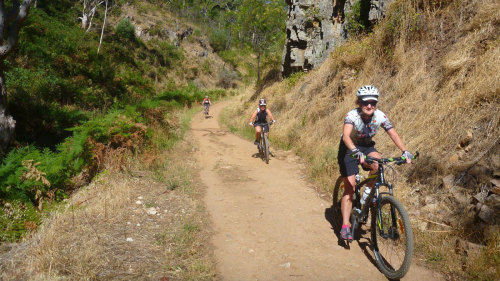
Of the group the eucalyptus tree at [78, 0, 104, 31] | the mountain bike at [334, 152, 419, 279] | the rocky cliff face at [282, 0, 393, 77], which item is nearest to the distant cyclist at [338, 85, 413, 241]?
the mountain bike at [334, 152, 419, 279]

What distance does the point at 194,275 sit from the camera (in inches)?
130

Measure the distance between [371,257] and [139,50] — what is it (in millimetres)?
37749

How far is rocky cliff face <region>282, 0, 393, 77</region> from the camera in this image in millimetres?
14617

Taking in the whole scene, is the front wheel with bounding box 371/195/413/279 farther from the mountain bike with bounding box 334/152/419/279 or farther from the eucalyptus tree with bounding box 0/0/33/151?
the eucalyptus tree with bounding box 0/0/33/151

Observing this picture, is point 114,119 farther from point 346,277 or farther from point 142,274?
point 346,277

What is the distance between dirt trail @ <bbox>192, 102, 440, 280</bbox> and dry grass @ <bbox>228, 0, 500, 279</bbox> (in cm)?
86

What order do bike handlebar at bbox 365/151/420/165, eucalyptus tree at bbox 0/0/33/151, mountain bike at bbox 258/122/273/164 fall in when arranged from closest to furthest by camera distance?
bike handlebar at bbox 365/151/420/165
eucalyptus tree at bbox 0/0/33/151
mountain bike at bbox 258/122/273/164

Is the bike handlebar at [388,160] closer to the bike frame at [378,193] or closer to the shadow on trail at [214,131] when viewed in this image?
the bike frame at [378,193]

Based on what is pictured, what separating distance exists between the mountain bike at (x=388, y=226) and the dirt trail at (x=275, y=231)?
7.4 inches

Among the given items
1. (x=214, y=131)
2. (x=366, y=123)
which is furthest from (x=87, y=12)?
(x=366, y=123)

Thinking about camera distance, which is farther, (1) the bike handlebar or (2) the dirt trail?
(2) the dirt trail

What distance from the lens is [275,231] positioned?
15.1 ft

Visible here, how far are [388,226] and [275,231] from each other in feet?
5.80

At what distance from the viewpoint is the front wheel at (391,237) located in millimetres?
3133
